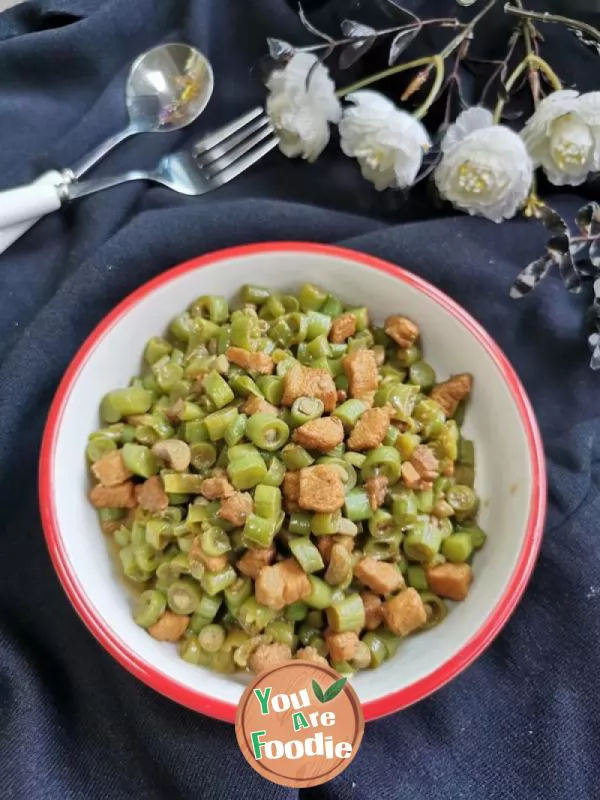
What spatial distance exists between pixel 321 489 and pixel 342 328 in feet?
1.03

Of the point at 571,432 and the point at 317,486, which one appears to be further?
Result: the point at 571,432

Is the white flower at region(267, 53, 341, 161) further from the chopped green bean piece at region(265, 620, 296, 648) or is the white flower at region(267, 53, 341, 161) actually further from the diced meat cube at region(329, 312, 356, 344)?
the chopped green bean piece at region(265, 620, 296, 648)

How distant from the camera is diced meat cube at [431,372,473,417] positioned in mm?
1337

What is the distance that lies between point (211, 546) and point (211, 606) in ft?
0.32

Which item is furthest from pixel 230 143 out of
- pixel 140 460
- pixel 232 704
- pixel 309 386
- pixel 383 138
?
pixel 232 704

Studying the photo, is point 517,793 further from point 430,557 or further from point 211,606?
point 211,606

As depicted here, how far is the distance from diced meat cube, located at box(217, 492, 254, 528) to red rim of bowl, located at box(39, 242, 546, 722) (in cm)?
23

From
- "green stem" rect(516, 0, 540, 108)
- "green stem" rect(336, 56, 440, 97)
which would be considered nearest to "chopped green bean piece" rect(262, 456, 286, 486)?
"green stem" rect(336, 56, 440, 97)

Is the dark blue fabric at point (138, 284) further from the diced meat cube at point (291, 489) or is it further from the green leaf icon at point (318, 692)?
the diced meat cube at point (291, 489)

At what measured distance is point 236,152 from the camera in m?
1.48

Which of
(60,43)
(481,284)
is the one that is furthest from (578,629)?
(60,43)

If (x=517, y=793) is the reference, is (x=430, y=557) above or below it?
above

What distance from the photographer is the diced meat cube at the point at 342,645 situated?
3.81ft

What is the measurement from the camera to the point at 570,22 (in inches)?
53.8
